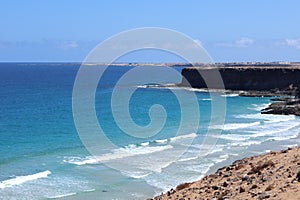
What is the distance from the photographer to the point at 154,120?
150 ft

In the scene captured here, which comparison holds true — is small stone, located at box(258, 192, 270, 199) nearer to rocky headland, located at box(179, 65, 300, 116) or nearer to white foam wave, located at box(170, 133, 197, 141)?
white foam wave, located at box(170, 133, 197, 141)

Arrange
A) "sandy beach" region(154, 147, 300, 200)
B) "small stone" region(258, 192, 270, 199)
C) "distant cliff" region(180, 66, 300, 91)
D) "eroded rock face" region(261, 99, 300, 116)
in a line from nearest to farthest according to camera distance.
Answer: "small stone" region(258, 192, 270, 199) → "sandy beach" region(154, 147, 300, 200) → "eroded rock face" region(261, 99, 300, 116) → "distant cliff" region(180, 66, 300, 91)

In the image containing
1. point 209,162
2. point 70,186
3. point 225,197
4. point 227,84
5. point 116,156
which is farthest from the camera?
point 227,84

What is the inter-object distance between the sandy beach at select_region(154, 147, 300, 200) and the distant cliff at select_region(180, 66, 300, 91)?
64.4 metres

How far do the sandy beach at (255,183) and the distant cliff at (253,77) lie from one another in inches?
2535

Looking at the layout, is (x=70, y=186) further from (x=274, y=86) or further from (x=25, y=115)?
(x=274, y=86)

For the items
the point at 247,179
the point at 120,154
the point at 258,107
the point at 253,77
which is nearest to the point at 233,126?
the point at 120,154

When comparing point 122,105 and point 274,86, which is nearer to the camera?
point 122,105

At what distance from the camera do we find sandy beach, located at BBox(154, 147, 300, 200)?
37.2 feet

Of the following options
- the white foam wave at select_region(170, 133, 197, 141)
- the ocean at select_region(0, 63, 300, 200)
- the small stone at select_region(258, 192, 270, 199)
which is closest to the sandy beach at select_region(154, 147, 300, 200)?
the small stone at select_region(258, 192, 270, 199)

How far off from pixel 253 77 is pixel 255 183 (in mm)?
72981

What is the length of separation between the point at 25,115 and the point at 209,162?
94.6 feet

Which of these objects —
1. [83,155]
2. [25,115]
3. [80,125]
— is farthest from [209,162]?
[25,115]

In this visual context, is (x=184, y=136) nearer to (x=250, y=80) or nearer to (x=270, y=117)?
(x=270, y=117)
